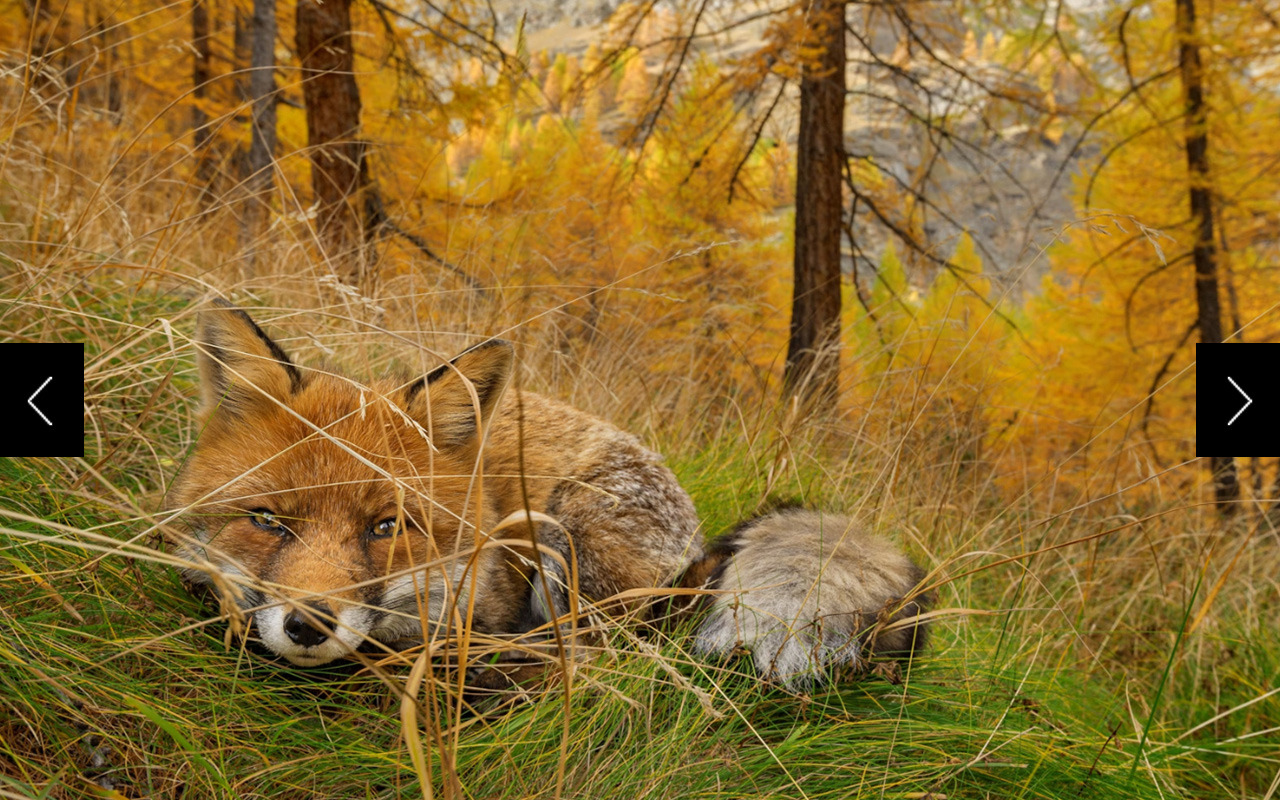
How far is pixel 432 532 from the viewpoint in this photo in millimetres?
1758

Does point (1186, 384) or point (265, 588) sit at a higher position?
point (265, 588)

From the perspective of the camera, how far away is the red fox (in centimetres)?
181

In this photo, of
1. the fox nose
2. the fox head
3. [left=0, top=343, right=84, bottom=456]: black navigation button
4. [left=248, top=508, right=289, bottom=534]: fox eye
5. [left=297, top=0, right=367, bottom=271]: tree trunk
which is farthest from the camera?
[left=297, top=0, right=367, bottom=271]: tree trunk

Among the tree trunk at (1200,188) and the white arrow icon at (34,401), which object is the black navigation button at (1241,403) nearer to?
the white arrow icon at (34,401)

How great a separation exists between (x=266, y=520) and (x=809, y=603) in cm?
137

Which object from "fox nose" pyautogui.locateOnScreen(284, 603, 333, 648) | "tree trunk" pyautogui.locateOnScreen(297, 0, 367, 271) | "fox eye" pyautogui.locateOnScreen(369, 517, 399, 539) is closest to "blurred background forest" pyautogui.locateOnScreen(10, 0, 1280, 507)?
"tree trunk" pyautogui.locateOnScreen(297, 0, 367, 271)

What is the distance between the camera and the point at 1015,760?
74.7 inches

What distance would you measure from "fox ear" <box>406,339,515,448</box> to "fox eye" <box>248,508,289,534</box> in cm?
41

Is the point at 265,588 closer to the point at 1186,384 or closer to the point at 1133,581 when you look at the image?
the point at 1133,581

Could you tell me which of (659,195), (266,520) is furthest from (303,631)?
(659,195)

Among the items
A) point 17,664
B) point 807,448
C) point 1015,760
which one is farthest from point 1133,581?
point 17,664

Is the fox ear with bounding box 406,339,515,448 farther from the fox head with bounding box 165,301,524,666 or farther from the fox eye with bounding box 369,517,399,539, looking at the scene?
the fox eye with bounding box 369,517,399,539

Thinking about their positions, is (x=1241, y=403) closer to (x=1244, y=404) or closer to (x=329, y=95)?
(x=1244, y=404)

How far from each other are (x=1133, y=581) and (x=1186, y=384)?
12.6m
